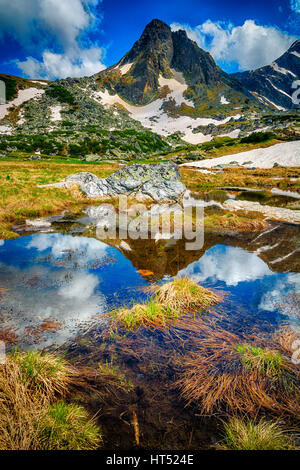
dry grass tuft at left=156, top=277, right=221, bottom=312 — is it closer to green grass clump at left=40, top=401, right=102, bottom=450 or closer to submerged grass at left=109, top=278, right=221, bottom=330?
submerged grass at left=109, top=278, right=221, bottom=330

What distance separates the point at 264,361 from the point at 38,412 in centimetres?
475

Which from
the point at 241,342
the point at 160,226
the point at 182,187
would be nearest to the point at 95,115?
the point at 182,187

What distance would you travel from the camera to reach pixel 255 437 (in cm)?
347

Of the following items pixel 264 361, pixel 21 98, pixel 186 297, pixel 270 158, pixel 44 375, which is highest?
pixel 21 98

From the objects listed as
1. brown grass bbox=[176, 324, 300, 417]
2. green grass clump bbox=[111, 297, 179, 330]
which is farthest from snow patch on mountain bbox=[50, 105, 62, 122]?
brown grass bbox=[176, 324, 300, 417]

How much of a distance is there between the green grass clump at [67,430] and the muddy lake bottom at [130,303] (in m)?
0.27

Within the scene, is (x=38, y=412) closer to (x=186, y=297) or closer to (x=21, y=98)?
(x=186, y=297)

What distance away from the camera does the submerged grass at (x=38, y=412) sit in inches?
131

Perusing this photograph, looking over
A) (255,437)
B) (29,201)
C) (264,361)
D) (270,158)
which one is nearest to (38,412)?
(255,437)

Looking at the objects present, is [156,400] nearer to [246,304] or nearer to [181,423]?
[181,423]

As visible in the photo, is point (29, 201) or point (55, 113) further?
point (55, 113)

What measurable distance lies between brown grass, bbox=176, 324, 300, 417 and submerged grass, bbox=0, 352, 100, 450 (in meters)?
2.08

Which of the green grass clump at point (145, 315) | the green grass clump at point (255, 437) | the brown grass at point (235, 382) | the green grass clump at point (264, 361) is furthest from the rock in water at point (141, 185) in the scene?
the green grass clump at point (255, 437)

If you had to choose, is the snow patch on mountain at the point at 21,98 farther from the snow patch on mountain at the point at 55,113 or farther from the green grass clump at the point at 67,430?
the green grass clump at the point at 67,430
